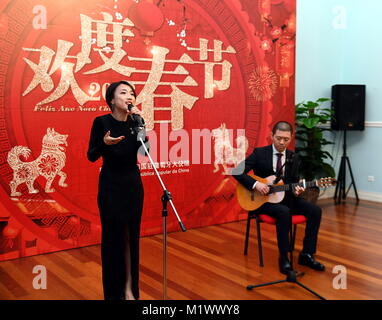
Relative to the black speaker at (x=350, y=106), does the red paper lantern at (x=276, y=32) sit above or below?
above

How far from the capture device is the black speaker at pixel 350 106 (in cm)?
628

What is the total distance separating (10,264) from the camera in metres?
3.88

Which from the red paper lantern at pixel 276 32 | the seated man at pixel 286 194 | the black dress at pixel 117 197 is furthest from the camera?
the red paper lantern at pixel 276 32

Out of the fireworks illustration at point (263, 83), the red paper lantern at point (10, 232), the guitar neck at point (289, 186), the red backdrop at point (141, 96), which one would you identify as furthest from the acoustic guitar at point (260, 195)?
the red paper lantern at point (10, 232)

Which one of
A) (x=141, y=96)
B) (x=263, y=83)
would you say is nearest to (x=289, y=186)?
(x=141, y=96)

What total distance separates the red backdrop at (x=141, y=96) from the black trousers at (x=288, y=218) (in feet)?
4.60

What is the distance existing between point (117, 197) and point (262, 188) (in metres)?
1.46

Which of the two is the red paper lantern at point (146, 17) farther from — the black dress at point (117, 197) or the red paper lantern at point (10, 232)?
the red paper lantern at point (10, 232)

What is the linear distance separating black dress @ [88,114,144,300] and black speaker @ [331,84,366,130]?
431cm

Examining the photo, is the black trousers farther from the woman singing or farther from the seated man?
the woman singing

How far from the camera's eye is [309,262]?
3809 mm

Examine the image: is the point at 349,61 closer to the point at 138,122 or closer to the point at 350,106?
the point at 350,106
